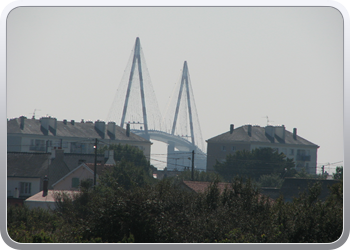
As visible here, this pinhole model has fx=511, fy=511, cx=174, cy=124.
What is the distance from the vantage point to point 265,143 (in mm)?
67750

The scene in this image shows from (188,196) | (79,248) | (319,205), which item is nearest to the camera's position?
(79,248)

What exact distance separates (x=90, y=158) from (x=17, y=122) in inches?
1094

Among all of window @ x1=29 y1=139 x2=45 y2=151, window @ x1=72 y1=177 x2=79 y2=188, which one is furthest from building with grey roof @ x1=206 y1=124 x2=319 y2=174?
window @ x1=72 y1=177 x2=79 y2=188

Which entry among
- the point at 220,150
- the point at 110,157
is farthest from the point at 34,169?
the point at 220,150

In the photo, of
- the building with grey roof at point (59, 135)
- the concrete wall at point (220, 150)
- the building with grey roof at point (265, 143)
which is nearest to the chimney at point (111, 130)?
the building with grey roof at point (59, 135)

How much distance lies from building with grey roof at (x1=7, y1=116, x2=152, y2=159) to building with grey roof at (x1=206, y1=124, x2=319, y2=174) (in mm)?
9483

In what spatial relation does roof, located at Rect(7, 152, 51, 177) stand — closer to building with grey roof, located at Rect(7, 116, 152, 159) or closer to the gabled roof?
the gabled roof

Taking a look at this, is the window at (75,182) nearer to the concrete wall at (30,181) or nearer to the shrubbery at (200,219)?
the concrete wall at (30,181)

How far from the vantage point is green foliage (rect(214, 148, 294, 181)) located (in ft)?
178

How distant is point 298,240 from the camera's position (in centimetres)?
945

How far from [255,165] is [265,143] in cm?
1356
